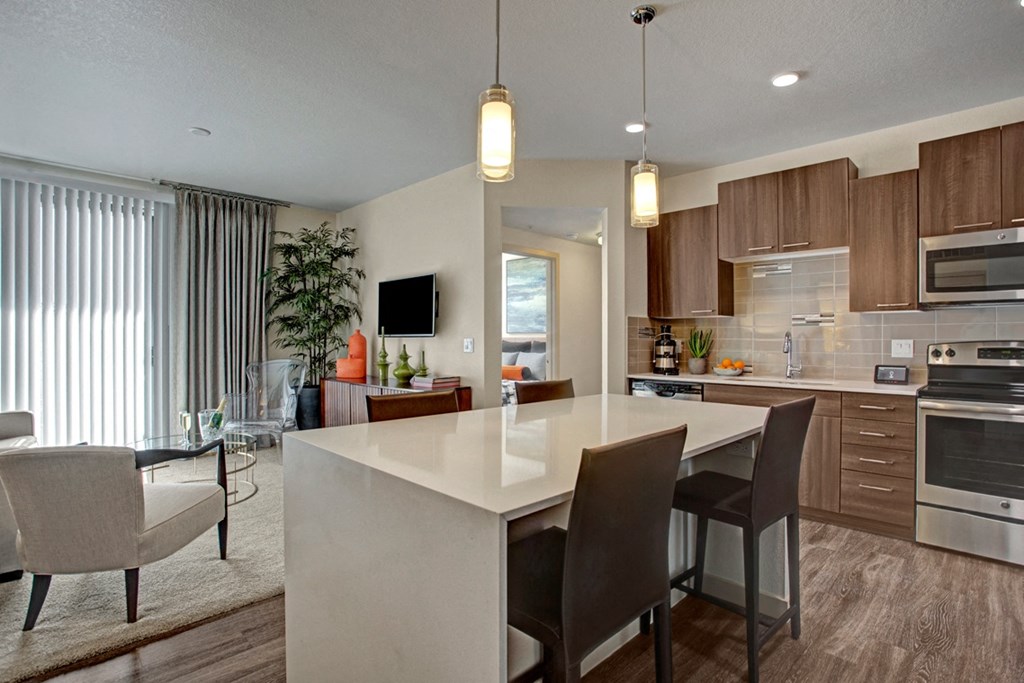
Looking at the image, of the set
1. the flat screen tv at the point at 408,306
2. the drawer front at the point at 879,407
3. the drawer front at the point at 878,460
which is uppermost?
the flat screen tv at the point at 408,306

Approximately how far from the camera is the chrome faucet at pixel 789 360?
386 cm

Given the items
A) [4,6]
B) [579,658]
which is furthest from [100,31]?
[579,658]

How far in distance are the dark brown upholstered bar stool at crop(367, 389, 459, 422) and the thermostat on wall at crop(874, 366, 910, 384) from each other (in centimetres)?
288

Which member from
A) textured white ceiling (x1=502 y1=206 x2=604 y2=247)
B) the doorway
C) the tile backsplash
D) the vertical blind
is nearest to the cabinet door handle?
the tile backsplash

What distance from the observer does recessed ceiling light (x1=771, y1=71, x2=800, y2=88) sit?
2764 mm

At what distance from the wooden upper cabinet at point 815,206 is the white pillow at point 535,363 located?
329cm

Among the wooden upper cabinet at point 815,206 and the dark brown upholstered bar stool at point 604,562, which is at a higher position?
the wooden upper cabinet at point 815,206

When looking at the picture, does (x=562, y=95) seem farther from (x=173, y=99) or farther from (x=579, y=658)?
(x=579, y=658)

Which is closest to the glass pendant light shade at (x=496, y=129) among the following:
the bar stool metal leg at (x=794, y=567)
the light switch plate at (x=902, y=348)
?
the bar stool metal leg at (x=794, y=567)

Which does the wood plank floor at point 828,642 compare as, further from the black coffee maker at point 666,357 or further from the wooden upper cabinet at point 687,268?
the wooden upper cabinet at point 687,268

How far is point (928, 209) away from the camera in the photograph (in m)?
3.09

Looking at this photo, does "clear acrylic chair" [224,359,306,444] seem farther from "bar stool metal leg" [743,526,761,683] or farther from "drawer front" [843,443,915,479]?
"drawer front" [843,443,915,479]

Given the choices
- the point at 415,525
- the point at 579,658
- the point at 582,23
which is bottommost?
the point at 579,658

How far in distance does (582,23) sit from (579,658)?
242 centimetres
